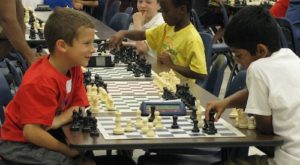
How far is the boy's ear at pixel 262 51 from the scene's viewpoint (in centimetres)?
319

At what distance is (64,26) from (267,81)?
0.97 m

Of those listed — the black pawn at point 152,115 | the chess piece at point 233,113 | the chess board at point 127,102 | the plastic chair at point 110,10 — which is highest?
the black pawn at point 152,115

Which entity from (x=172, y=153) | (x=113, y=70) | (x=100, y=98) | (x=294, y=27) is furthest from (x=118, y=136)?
(x=294, y=27)

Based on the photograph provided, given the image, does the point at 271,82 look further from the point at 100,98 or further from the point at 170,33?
the point at 170,33

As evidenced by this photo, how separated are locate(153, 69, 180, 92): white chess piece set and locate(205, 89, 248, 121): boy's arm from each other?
1.67ft

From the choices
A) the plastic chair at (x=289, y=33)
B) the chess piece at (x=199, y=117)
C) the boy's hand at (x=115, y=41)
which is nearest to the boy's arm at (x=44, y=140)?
the chess piece at (x=199, y=117)

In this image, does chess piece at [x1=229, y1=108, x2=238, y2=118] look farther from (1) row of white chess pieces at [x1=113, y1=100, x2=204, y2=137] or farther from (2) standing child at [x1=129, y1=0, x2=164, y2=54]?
(2) standing child at [x1=129, y1=0, x2=164, y2=54]

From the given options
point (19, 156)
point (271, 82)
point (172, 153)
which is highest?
point (271, 82)

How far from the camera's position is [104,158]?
357cm

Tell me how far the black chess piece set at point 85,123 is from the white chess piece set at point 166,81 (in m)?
0.90

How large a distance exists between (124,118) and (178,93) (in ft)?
1.81

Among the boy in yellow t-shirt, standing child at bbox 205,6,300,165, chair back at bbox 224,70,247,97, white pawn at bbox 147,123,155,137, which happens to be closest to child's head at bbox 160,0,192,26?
the boy in yellow t-shirt

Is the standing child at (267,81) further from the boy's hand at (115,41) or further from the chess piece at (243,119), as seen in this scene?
the boy's hand at (115,41)

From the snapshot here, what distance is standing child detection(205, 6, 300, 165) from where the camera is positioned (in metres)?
3.03
